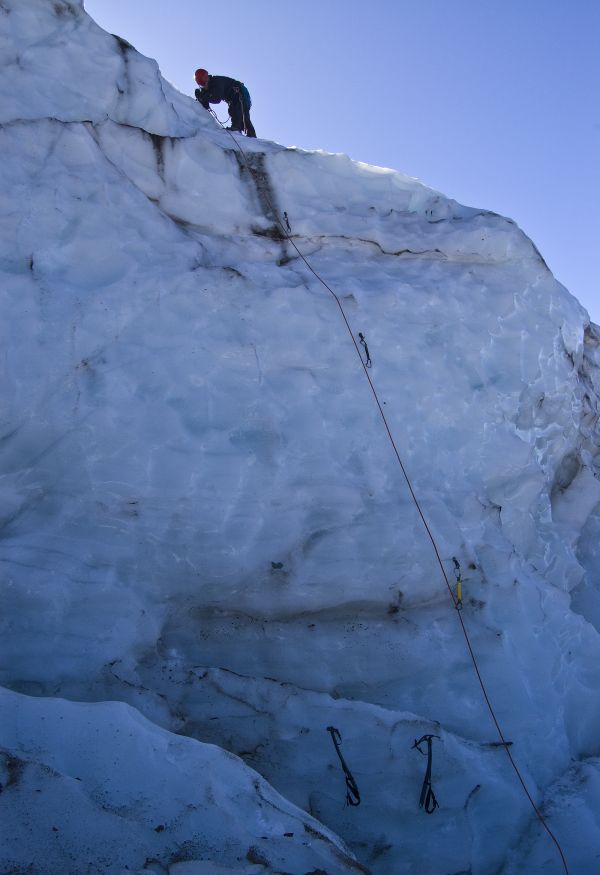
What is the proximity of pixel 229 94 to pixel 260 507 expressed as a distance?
5074mm

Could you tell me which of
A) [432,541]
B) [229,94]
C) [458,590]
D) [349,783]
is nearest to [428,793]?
[349,783]

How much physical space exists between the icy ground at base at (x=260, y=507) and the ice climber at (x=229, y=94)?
1.09 metres

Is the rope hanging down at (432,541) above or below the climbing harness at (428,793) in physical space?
above

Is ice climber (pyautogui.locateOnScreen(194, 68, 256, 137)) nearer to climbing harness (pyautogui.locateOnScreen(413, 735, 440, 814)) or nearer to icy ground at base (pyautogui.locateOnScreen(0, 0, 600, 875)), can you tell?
icy ground at base (pyautogui.locateOnScreen(0, 0, 600, 875))

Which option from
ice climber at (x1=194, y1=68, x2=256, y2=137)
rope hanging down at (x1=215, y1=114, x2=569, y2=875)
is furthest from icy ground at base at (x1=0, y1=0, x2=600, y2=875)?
ice climber at (x1=194, y1=68, x2=256, y2=137)

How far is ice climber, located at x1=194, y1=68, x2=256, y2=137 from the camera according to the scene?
7.34 m

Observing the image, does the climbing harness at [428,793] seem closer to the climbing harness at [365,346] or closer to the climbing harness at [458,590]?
the climbing harness at [458,590]

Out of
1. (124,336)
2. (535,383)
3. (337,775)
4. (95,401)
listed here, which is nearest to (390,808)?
(337,775)

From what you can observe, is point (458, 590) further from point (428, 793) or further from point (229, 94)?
point (229, 94)

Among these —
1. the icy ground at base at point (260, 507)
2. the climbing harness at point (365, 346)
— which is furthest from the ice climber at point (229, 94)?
the climbing harness at point (365, 346)

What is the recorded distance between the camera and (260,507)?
4363mm

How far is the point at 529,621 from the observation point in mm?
4699

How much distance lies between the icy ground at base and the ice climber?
1.09 m

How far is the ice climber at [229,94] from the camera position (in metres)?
7.34
